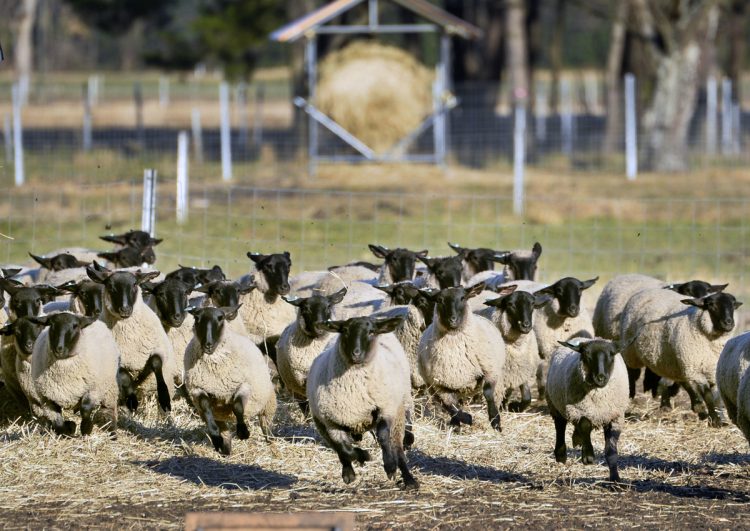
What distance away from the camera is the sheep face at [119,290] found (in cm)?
880

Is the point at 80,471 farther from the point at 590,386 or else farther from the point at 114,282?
the point at 590,386

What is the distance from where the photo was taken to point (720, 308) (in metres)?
8.72

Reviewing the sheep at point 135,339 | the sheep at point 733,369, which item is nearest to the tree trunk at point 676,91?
the sheep at point 135,339

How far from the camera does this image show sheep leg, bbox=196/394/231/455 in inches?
305

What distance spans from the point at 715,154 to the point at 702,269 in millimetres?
12963

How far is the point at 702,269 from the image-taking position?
587 inches

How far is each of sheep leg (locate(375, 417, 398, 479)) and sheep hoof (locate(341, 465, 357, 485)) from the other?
188 mm

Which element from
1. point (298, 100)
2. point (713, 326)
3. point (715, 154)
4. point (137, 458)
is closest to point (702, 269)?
point (713, 326)

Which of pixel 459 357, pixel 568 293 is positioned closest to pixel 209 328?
pixel 459 357

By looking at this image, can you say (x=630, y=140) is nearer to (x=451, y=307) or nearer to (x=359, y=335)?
(x=451, y=307)

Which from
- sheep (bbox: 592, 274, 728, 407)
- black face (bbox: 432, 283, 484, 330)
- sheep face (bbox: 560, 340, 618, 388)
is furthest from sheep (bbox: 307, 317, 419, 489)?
sheep (bbox: 592, 274, 728, 407)

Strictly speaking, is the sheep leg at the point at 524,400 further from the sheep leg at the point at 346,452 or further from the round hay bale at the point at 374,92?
the round hay bale at the point at 374,92

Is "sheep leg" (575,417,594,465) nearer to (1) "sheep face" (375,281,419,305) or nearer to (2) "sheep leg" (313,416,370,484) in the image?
(2) "sheep leg" (313,416,370,484)

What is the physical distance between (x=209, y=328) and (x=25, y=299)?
167 cm
